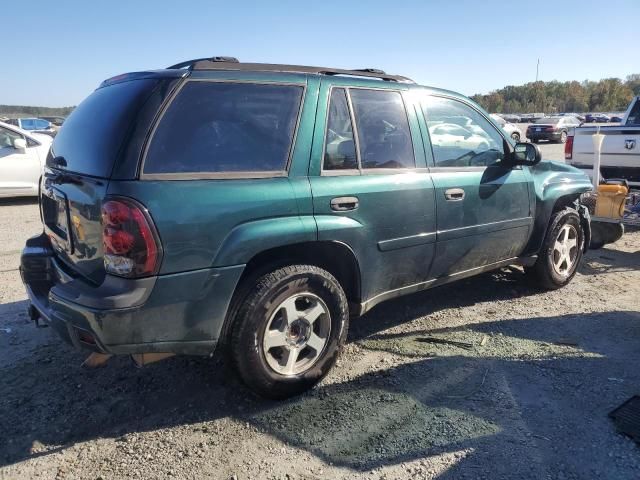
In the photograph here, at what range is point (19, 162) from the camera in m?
9.40

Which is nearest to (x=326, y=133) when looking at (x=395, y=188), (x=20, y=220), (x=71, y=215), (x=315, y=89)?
(x=315, y=89)

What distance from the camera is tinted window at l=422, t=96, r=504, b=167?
3859mm

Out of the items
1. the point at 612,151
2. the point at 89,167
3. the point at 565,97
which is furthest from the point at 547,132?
the point at 565,97

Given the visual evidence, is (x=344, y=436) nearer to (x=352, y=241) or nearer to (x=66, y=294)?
(x=352, y=241)

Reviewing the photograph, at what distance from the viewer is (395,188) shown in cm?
345

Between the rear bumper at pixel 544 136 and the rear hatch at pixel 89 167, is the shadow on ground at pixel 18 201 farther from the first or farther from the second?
the rear bumper at pixel 544 136

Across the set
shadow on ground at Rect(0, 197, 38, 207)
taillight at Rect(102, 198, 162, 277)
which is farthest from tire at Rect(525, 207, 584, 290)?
shadow on ground at Rect(0, 197, 38, 207)

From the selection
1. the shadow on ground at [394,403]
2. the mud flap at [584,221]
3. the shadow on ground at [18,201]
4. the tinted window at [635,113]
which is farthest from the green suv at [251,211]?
the shadow on ground at [18,201]

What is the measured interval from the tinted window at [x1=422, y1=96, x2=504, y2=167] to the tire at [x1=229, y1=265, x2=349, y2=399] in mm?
1403

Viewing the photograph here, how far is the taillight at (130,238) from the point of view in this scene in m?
2.46

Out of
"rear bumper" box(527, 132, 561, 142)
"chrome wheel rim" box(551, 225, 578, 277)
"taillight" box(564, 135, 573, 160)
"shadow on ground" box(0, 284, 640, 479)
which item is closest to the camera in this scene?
"shadow on ground" box(0, 284, 640, 479)

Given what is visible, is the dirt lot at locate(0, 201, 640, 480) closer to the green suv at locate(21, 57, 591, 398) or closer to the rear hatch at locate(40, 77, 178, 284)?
the green suv at locate(21, 57, 591, 398)

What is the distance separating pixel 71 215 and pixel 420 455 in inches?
88.2

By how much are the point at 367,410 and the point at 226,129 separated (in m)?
1.79
